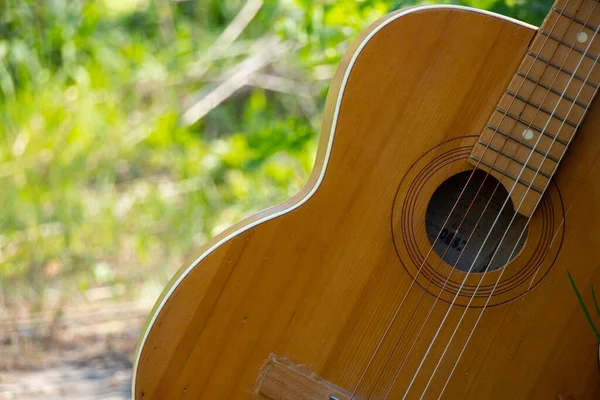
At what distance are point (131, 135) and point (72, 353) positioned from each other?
3.24 ft

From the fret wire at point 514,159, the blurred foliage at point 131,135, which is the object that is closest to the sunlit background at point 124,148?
the blurred foliage at point 131,135

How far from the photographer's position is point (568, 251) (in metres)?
1.12

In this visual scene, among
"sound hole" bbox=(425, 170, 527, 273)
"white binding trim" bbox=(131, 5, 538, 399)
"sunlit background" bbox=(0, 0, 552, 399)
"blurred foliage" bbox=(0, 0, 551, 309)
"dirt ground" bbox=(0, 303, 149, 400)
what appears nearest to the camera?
"white binding trim" bbox=(131, 5, 538, 399)

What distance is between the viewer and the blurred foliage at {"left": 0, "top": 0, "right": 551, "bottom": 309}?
7.49 feet

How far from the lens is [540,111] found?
1110 millimetres

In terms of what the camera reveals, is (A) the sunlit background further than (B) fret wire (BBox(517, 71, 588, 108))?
Yes

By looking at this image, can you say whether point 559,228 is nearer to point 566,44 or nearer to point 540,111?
point 540,111

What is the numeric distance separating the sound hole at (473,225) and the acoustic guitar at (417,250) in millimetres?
60

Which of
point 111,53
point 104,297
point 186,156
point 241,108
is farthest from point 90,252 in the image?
point 241,108

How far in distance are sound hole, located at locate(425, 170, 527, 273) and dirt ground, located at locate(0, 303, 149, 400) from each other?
3.11ft

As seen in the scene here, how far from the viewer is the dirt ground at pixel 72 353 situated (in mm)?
1683

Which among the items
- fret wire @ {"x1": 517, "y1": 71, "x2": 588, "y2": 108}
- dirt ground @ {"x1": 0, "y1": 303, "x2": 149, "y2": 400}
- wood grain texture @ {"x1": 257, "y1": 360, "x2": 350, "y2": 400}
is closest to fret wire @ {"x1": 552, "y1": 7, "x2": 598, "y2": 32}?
fret wire @ {"x1": 517, "y1": 71, "x2": 588, "y2": 108}

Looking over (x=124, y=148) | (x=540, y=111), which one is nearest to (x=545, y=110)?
(x=540, y=111)

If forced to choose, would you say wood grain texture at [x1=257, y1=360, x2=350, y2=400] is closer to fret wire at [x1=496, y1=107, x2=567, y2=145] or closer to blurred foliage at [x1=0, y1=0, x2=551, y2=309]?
fret wire at [x1=496, y1=107, x2=567, y2=145]
